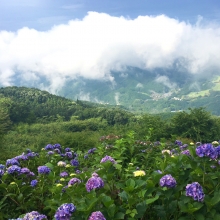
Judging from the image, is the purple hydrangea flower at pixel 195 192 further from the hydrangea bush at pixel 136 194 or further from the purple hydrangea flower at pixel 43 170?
the purple hydrangea flower at pixel 43 170

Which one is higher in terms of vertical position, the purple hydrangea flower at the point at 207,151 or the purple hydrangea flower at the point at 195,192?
the purple hydrangea flower at the point at 207,151

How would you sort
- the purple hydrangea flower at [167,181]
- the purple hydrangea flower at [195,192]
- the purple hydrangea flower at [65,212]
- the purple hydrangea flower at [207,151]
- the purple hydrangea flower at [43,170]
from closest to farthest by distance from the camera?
1. the purple hydrangea flower at [65,212]
2. the purple hydrangea flower at [195,192]
3. the purple hydrangea flower at [167,181]
4. the purple hydrangea flower at [207,151]
5. the purple hydrangea flower at [43,170]

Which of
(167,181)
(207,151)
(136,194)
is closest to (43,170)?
(136,194)

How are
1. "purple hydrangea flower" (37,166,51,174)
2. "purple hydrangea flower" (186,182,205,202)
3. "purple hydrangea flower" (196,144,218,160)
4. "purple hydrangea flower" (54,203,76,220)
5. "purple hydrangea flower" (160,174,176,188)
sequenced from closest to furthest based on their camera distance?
"purple hydrangea flower" (54,203,76,220)
"purple hydrangea flower" (186,182,205,202)
"purple hydrangea flower" (160,174,176,188)
"purple hydrangea flower" (196,144,218,160)
"purple hydrangea flower" (37,166,51,174)

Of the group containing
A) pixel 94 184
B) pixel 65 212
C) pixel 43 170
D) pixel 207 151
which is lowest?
pixel 65 212

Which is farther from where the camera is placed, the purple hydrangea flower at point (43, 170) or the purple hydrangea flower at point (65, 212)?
the purple hydrangea flower at point (43, 170)

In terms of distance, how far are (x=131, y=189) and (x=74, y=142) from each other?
41.9ft

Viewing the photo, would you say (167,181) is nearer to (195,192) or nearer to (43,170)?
(195,192)

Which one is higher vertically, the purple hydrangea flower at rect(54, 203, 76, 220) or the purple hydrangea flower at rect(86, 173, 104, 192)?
the purple hydrangea flower at rect(86, 173, 104, 192)

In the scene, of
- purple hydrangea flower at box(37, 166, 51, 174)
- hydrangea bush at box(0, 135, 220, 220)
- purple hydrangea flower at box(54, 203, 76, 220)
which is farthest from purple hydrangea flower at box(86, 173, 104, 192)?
purple hydrangea flower at box(37, 166, 51, 174)

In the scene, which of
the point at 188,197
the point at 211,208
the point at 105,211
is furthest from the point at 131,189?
the point at 211,208

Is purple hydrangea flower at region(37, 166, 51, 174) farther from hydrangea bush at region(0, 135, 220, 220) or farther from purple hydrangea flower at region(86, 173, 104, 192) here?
purple hydrangea flower at region(86, 173, 104, 192)

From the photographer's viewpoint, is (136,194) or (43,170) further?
(43,170)

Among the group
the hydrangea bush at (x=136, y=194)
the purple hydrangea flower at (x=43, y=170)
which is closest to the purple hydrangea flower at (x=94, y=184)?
the hydrangea bush at (x=136, y=194)
